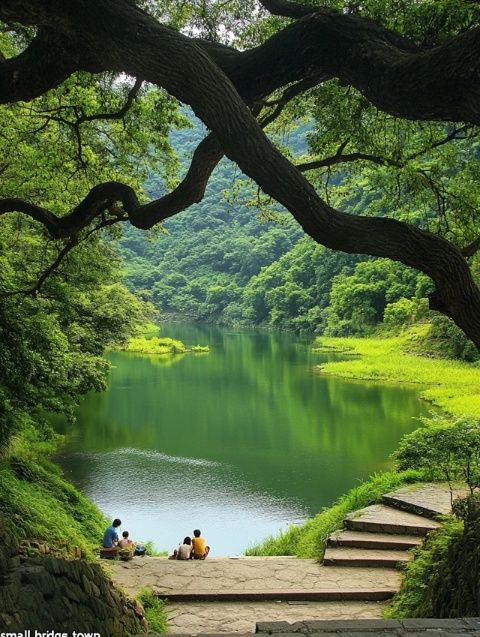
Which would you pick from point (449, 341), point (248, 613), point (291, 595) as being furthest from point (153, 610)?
point (449, 341)

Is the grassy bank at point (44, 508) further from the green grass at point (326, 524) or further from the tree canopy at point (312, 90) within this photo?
the tree canopy at point (312, 90)

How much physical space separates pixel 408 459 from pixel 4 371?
6.03m

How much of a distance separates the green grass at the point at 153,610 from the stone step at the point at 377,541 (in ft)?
7.10

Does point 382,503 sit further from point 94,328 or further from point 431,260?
point 94,328

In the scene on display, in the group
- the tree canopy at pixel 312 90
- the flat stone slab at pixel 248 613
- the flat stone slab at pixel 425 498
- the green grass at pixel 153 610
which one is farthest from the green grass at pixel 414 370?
the green grass at pixel 153 610

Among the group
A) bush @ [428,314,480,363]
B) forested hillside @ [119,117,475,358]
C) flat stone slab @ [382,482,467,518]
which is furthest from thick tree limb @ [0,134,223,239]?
bush @ [428,314,480,363]

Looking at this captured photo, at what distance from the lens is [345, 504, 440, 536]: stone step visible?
6605mm

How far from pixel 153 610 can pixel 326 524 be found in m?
3.37

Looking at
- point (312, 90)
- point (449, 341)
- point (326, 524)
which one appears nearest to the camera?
point (312, 90)

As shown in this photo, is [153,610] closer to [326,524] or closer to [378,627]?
[378,627]

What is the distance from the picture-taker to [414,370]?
25.5 meters

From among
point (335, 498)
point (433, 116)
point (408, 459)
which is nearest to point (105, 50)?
point (433, 116)

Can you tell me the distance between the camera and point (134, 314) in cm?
1617

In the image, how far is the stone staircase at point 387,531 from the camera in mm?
6133
